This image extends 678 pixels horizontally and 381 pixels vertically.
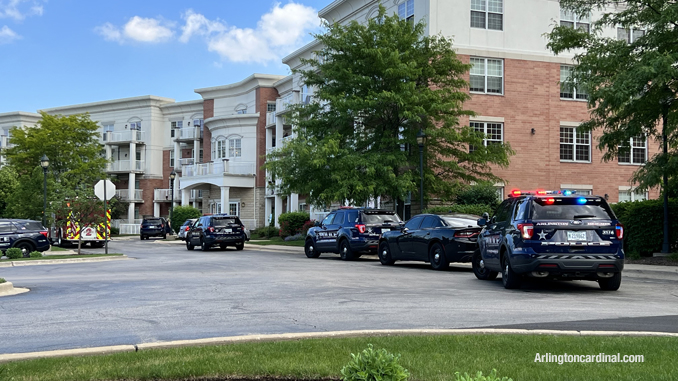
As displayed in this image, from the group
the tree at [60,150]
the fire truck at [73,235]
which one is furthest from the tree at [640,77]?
the tree at [60,150]

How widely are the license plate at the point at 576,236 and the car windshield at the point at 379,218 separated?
10.8 meters

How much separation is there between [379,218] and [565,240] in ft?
36.6

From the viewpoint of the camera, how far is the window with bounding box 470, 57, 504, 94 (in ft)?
108

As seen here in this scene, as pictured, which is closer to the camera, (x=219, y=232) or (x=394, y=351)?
(x=394, y=351)

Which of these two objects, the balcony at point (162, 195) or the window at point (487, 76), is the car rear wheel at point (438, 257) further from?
the balcony at point (162, 195)

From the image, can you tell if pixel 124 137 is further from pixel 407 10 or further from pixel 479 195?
pixel 479 195

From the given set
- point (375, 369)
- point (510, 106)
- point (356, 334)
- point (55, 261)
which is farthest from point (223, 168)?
point (375, 369)

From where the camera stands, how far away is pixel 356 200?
27.0 meters

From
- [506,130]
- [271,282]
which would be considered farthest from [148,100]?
[271,282]

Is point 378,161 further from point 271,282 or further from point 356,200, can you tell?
point 271,282

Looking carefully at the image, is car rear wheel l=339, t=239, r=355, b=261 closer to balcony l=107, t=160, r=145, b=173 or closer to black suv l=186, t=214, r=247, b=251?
black suv l=186, t=214, r=247, b=251

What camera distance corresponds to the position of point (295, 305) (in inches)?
421

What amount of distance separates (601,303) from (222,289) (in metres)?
6.88

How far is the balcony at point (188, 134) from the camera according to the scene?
64.1 metres
